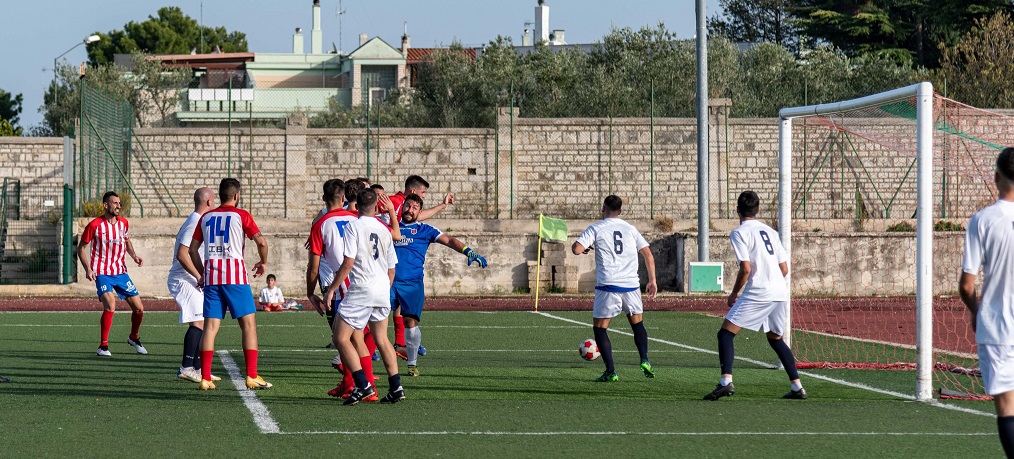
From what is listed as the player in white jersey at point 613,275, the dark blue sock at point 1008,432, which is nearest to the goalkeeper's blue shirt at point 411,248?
the player in white jersey at point 613,275

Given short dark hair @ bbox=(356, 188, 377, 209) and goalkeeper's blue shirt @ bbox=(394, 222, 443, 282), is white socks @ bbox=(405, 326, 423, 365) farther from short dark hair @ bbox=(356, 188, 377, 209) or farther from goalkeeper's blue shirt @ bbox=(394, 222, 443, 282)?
short dark hair @ bbox=(356, 188, 377, 209)

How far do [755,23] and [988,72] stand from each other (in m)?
27.8

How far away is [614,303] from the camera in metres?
12.0

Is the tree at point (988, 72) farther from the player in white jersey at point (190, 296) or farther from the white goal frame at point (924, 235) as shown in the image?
the player in white jersey at point (190, 296)

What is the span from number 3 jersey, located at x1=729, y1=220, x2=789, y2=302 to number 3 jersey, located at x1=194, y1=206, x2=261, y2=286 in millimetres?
4427

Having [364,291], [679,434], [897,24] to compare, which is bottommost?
[679,434]

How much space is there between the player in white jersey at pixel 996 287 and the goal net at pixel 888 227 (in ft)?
14.2

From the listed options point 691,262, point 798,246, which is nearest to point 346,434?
point 691,262

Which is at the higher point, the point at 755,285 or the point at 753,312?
the point at 755,285

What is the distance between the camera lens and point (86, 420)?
9.09 meters

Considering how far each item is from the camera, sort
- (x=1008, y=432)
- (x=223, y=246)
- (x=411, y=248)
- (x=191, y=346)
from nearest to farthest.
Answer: (x=1008, y=432) < (x=223, y=246) < (x=191, y=346) < (x=411, y=248)

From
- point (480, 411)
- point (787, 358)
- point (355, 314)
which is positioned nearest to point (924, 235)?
point (787, 358)

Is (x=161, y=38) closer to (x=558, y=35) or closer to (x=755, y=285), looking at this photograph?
(x=558, y=35)

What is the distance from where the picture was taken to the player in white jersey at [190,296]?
37.3 feet
